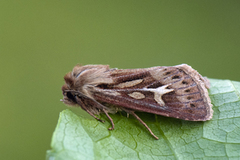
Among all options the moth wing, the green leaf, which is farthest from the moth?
the green leaf

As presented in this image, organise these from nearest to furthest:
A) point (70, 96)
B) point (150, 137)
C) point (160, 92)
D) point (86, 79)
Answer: point (150, 137) < point (160, 92) < point (86, 79) < point (70, 96)

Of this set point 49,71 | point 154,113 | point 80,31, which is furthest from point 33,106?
point 154,113

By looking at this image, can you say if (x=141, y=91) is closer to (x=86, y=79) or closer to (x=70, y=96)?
(x=86, y=79)

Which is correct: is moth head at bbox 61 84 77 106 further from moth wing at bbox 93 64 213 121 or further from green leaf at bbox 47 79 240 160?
green leaf at bbox 47 79 240 160

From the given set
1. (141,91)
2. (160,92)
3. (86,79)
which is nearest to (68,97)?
(86,79)

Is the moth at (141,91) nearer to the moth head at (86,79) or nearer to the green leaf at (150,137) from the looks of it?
the moth head at (86,79)

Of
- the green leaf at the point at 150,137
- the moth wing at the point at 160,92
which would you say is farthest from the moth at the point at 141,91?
the green leaf at the point at 150,137
